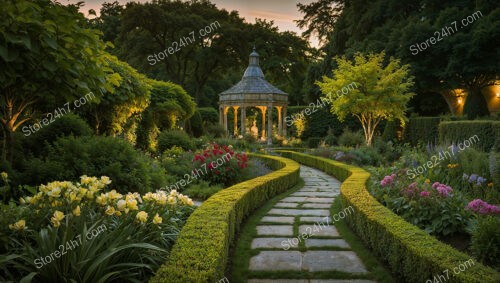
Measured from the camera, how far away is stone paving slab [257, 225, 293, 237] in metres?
5.17

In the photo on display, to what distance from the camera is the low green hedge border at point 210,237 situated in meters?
2.67

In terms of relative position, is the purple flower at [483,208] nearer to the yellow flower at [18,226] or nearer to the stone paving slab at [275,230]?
the stone paving slab at [275,230]

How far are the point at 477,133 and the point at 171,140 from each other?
10.3m

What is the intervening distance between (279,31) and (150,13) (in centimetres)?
1208

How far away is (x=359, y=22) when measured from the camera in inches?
975

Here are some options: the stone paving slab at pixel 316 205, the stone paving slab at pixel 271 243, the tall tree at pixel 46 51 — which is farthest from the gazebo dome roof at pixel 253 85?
the tall tree at pixel 46 51

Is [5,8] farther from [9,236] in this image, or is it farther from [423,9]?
[423,9]

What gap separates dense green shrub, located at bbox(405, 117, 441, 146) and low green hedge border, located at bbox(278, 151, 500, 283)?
43.2ft

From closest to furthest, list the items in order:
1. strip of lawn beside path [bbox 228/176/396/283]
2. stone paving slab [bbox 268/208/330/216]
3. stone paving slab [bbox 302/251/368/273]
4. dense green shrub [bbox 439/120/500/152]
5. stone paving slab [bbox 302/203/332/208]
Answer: strip of lawn beside path [bbox 228/176/396/283], stone paving slab [bbox 302/251/368/273], stone paving slab [bbox 268/208/330/216], stone paving slab [bbox 302/203/332/208], dense green shrub [bbox 439/120/500/152]

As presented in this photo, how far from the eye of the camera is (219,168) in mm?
8945

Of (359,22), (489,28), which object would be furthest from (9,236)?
(359,22)

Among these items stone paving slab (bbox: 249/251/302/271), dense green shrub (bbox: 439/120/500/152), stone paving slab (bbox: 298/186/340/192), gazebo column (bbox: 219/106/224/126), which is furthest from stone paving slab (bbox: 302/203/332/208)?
gazebo column (bbox: 219/106/224/126)

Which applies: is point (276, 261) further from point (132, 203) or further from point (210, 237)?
point (132, 203)

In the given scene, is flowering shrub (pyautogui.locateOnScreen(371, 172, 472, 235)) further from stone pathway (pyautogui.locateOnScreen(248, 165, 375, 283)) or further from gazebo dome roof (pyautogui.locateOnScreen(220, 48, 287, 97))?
gazebo dome roof (pyautogui.locateOnScreen(220, 48, 287, 97))
